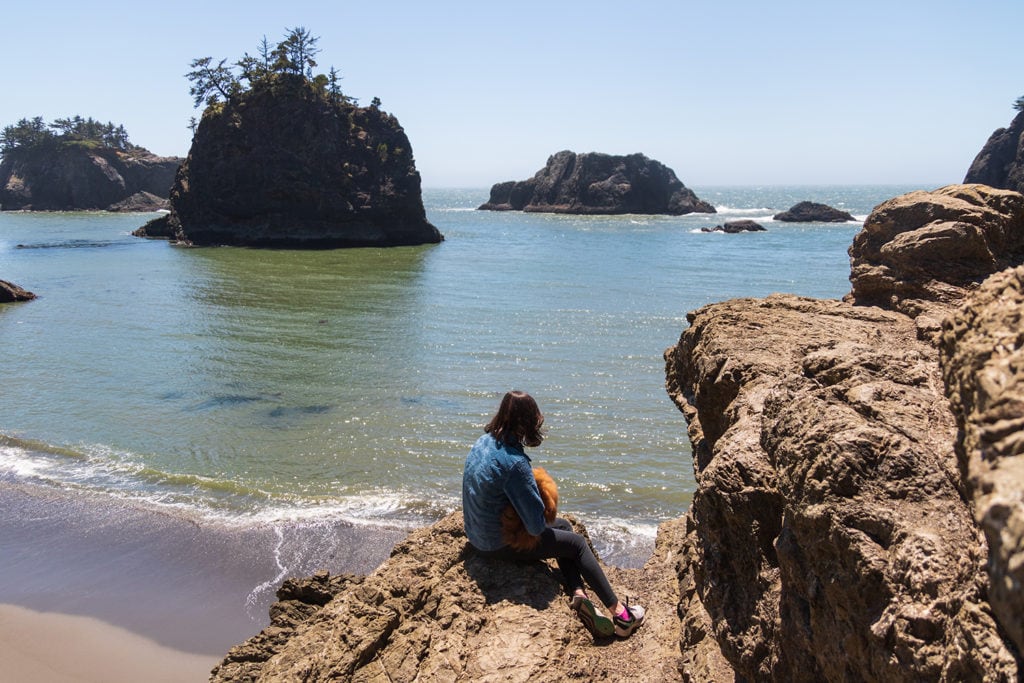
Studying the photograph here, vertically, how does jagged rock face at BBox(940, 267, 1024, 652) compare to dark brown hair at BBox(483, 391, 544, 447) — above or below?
above

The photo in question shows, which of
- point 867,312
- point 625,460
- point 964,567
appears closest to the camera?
point 964,567

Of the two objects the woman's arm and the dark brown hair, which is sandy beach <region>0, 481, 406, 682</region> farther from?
the dark brown hair

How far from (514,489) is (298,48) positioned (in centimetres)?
6079

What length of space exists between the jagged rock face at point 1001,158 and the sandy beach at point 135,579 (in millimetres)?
69910

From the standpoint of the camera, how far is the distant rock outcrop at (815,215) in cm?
7419

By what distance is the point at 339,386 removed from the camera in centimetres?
1467

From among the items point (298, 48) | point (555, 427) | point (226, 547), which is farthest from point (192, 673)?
point (298, 48)

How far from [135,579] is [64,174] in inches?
3958

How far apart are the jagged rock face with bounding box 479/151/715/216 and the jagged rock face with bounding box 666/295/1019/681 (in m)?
90.1

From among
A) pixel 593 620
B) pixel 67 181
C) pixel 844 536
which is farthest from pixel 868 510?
pixel 67 181

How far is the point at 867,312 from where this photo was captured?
15.9ft

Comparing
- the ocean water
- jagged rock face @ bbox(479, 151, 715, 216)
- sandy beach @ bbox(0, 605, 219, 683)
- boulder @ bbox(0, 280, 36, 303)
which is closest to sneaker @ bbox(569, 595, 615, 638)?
sandy beach @ bbox(0, 605, 219, 683)

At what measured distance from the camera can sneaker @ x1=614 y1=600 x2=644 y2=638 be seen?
414cm

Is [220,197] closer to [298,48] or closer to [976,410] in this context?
[298,48]
